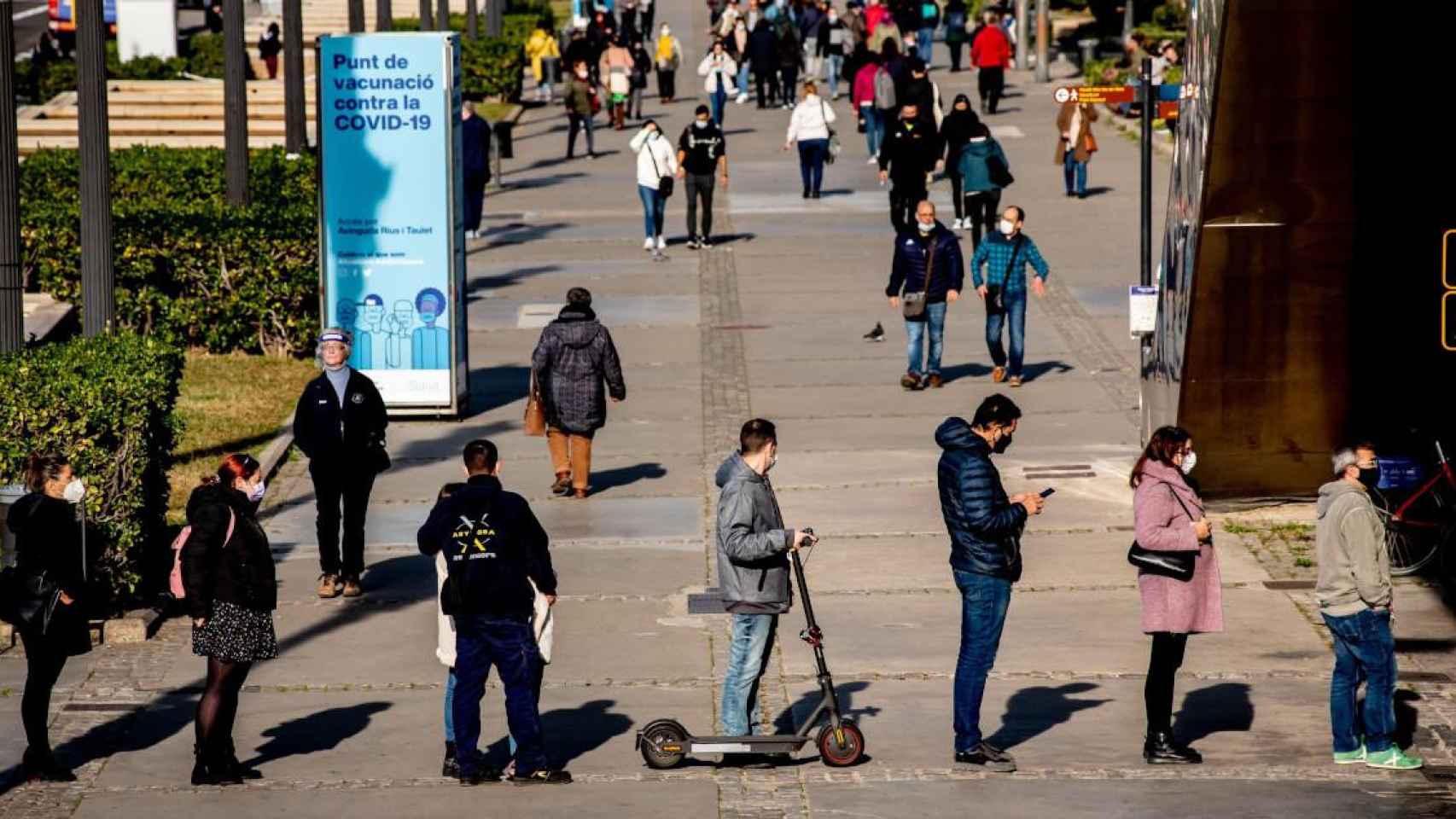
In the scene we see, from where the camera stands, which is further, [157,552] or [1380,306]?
[1380,306]

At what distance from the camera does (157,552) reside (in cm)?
1452

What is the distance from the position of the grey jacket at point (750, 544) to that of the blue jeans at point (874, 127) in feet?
87.2

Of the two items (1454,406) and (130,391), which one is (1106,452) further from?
(130,391)

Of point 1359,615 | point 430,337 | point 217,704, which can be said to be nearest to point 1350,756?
point 1359,615

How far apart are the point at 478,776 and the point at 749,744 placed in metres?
1.29

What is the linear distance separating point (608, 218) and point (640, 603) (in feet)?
61.0

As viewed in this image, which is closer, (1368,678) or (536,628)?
(536,628)

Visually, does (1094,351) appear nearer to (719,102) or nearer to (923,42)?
(719,102)

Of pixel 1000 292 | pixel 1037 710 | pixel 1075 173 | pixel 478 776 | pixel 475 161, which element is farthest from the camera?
pixel 1075 173

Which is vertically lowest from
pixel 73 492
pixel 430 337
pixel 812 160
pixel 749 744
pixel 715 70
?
pixel 749 744

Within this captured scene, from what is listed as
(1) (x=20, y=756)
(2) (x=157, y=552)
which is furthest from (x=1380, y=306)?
(1) (x=20, y=756)

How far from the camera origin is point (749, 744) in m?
11.0

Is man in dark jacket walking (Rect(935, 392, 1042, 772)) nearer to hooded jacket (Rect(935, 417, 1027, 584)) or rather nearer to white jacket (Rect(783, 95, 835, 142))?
hooded jacket (Rect(935, 417, 1027, 584))

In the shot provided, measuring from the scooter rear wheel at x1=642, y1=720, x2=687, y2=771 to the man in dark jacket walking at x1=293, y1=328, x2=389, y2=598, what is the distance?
4.00 m
